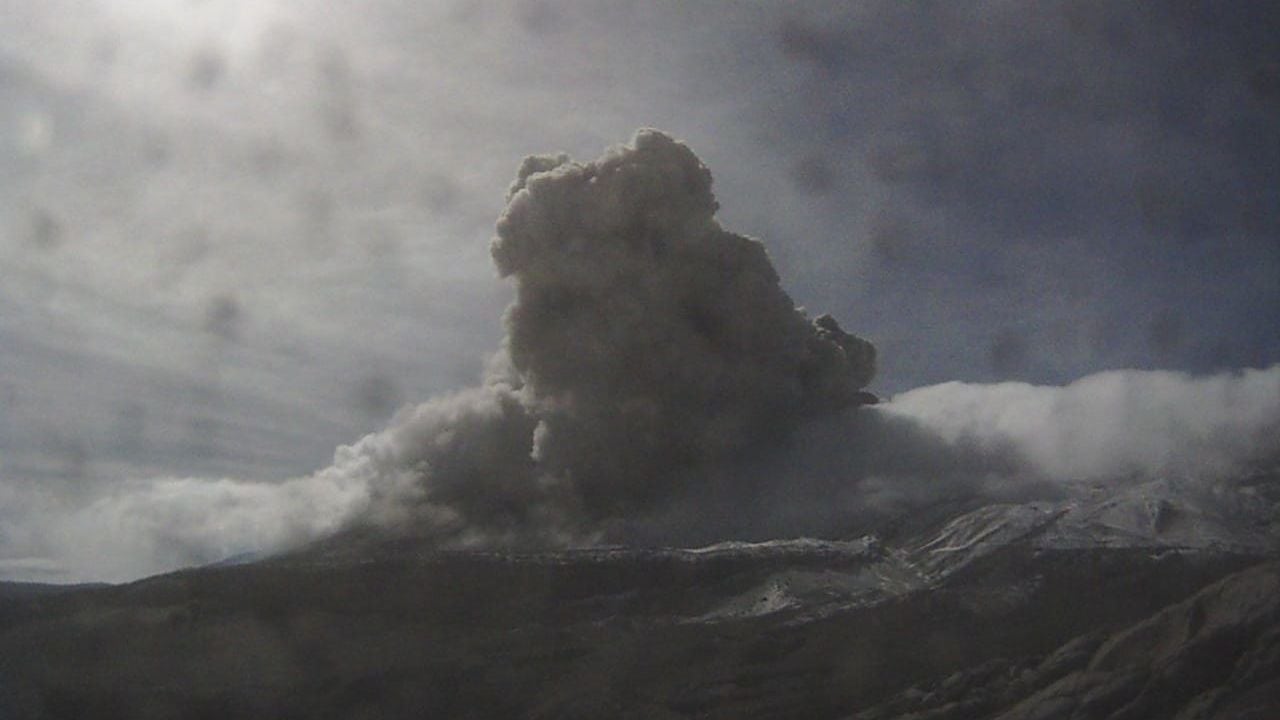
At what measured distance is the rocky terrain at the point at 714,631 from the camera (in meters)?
28.7

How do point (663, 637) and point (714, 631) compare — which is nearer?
point (663, 637)

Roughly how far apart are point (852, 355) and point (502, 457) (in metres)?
21.8

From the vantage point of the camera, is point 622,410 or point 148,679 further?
point 622,410

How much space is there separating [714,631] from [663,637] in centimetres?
152

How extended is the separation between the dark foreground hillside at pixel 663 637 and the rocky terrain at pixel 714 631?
82 millimetres

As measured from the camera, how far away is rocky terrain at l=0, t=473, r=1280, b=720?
1131 inches

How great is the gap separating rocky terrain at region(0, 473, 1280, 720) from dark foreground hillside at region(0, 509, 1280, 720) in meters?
0.08

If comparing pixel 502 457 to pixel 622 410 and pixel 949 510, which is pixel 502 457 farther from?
pixel 949 510

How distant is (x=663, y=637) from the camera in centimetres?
3650

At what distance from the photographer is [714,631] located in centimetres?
3681

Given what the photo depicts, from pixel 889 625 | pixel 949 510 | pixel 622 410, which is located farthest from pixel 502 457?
pixel 889 625

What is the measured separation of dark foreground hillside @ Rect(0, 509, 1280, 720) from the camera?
28656mm

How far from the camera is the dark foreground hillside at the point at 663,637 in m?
28.7

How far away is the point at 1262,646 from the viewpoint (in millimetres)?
26391
